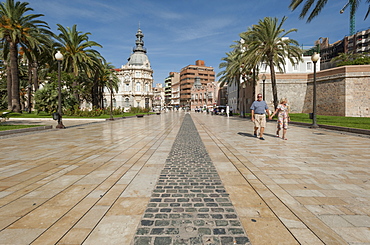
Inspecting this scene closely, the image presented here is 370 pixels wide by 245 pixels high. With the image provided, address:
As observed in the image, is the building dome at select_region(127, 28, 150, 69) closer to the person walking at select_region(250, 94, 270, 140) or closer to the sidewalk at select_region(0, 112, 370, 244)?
the person walking at select_region(250, 94, 270, 140)

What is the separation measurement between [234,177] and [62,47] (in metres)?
29.9

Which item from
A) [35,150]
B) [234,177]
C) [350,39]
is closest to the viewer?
[234,177]

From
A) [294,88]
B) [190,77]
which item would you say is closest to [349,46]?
[294,88]

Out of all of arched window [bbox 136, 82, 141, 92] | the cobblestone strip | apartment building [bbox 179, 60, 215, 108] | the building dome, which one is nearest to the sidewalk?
the cobblestone strip

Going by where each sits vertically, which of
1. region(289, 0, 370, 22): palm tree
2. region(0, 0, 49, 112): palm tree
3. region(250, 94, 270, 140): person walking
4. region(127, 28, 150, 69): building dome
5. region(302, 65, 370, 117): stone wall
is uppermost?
region(127, 28, 150, 69): building dome

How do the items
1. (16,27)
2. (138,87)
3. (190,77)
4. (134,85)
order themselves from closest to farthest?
(16,27)
(134,85)
(138,87)
(190,77)

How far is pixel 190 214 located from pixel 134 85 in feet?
241

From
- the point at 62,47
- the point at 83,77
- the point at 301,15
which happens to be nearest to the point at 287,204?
the point at 301,15

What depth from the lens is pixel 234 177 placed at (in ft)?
13.3

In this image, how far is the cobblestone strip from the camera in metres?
2.16

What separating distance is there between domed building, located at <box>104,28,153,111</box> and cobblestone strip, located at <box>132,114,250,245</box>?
227 ft

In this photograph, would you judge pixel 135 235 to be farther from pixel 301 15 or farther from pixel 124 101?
pixel 124 101

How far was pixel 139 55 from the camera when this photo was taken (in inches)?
2987

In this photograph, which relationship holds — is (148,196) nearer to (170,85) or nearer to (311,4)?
(311,4)
